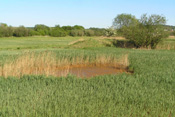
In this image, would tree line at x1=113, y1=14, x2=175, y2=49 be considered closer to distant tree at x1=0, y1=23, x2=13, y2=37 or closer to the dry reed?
the dry reed

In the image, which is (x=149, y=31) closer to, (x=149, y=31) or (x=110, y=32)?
(x=149, y=31)

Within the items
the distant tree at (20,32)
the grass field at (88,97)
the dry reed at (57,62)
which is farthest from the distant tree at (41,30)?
the grass field at (88,97)

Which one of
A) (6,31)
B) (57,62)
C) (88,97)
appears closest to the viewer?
(88,97)

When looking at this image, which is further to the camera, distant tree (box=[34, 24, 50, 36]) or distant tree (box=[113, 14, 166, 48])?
distant tree (box=[34, 24, 50, 36])

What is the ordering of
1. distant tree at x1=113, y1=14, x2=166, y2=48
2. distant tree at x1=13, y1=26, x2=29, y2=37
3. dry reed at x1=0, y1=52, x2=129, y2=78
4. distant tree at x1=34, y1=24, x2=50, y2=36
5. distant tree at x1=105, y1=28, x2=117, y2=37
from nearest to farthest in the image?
1. dry reed at x1=0, y1=52, x2=129, y2=78
2. distant tree at x1=113, y1=14, x2=166, y2=48
3. distant tree at x1=105, y1=28, x2=117, y2=37
4. distant tree at x1=13, y1=26, x2=29, y2=37
5. distant tree at x1=34, y1=24, x2=50, y2=36

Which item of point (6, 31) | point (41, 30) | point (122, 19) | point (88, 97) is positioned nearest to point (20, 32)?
point (6, 31)

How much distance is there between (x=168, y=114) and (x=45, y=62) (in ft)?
32.1

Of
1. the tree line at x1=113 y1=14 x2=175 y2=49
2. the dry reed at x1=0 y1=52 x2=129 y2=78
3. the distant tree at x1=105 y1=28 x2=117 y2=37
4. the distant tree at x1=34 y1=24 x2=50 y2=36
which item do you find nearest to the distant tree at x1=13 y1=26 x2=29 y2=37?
the distant tree at x1=34 y1=24 x2=50 y2=36

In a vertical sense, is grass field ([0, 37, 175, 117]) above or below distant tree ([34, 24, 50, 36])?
below

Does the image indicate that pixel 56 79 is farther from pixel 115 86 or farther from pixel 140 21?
pixel 140 21

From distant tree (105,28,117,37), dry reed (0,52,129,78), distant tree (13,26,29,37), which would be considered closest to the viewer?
dry reed (0,52,129,78)

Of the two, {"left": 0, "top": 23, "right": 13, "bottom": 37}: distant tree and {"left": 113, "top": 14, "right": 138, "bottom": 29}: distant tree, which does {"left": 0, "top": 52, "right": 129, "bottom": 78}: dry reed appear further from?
{"left": 113, "top": 14, "right": 138, "bottom": 29}: distant tree

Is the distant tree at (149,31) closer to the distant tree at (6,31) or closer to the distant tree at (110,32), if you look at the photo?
the distant tree at (110,32)

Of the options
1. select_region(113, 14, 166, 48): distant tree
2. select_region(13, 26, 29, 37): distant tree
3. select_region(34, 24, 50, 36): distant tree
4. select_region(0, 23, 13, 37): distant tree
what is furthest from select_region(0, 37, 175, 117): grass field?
select_region(34, 24, 50, 36): distant tree
